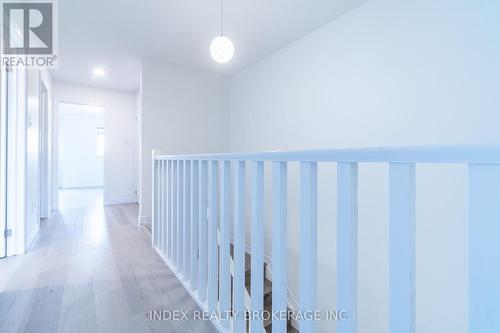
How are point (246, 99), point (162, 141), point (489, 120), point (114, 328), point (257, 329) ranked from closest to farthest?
point (257, 329) → point (114, 328) → point (489, 120) → point (162, 141) → point (246, 99)

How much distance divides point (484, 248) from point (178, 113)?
149 inches

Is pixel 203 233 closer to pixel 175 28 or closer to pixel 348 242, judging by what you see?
pixel 348 242

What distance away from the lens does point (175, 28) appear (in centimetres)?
268

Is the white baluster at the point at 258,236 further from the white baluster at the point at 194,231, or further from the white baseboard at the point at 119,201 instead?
the white baseboard at the point at 119,201

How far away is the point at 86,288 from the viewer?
1.60 m

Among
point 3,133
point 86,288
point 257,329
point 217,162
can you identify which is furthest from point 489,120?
point 3,133

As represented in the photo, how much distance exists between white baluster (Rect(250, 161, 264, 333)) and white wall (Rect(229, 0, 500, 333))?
162cm

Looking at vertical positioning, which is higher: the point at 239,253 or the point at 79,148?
the point at 79,148

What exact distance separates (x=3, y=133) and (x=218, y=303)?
96.8 inches

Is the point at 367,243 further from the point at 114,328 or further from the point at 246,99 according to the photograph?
the point at 246,99

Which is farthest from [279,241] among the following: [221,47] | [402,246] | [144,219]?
[144,219]

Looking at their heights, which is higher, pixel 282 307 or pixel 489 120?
pixel 489 120

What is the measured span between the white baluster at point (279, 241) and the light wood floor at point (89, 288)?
562 mm

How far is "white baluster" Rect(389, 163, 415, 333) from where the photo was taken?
53cm
